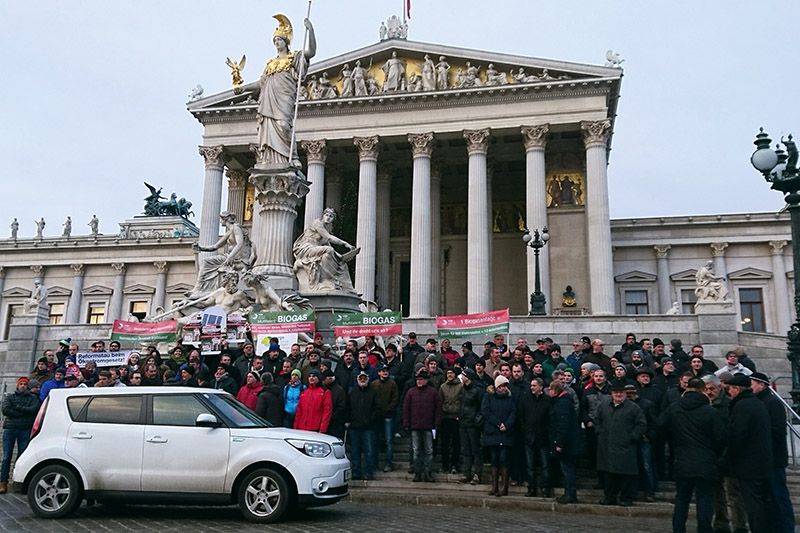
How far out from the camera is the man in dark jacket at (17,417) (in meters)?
11.4

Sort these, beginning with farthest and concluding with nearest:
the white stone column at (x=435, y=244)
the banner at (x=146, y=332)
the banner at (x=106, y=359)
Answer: the white stone column at (x=435, y=244) → the banner at (x=146, y=332) → the banner at (x=106, y=359)

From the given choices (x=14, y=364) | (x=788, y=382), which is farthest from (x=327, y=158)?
(x=788, y=382)

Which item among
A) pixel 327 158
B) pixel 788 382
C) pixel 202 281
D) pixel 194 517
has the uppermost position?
pixel 327 158

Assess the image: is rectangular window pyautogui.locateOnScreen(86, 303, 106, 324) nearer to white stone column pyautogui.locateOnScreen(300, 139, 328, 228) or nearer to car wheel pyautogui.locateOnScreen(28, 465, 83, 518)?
white stone column pyautogui.locateOnScreen(300, 139, 328, 228)

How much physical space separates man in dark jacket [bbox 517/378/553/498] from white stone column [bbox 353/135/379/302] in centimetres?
2718

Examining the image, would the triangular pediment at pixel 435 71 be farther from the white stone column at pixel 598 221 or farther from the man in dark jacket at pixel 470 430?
the man in dark jacket at pixel 470 430

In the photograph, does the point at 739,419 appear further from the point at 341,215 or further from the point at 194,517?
the point at 341,215

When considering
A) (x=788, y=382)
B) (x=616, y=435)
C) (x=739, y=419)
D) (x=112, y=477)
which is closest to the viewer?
(x=739, y=419)

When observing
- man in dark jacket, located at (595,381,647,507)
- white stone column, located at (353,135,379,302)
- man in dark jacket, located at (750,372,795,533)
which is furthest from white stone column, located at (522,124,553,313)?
man in dark jacket, located at (750,372,795,533)

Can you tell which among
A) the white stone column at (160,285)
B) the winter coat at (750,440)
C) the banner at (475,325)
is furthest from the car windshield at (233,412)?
Answer: the white stone column at (160,285)

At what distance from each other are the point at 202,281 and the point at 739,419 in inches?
570

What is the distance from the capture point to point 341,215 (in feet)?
149

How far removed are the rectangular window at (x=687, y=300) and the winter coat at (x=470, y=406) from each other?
1531 inches

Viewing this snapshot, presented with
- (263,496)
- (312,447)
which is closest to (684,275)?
(312,447)
